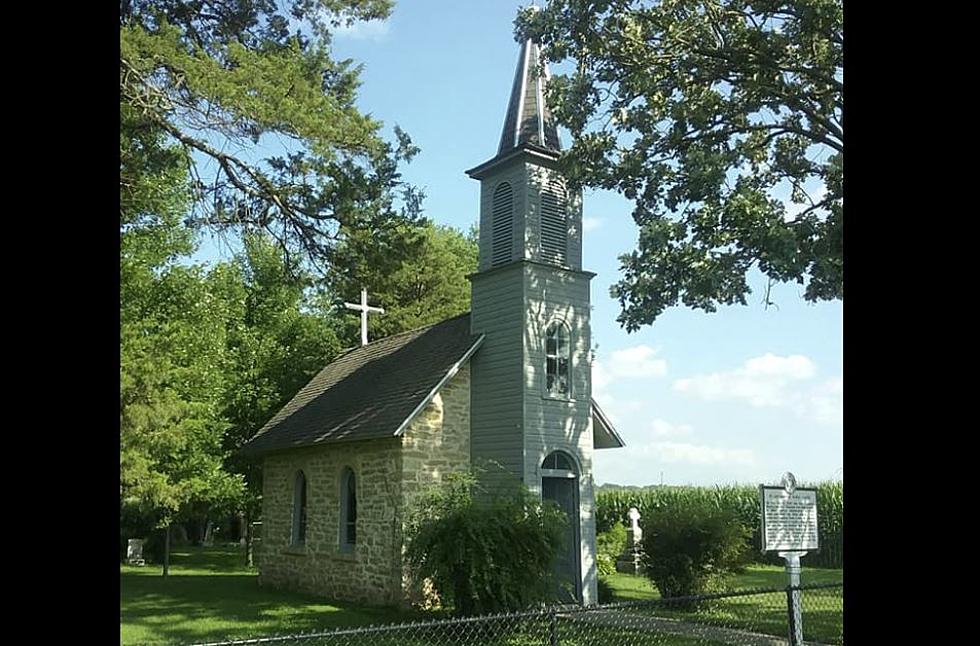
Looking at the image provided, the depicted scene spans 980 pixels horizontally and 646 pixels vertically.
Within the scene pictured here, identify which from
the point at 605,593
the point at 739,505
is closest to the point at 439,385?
the point at 605,593

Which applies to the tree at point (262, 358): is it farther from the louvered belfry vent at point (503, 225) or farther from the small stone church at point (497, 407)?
the louvered belfry vent at point (503, 225)

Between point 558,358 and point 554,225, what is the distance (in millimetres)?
2018

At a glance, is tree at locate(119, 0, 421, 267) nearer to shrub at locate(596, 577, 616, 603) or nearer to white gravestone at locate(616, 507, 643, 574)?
shrub at locate(596, 577, 616, 603)

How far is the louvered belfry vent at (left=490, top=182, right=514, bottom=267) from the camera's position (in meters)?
13.7

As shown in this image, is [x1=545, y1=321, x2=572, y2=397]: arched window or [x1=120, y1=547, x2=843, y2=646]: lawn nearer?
[x1=120, y1=547, x2=843, y2=646]: lawn

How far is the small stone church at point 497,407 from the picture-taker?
12656 mm

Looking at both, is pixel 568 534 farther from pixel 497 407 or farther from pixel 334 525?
pixel 334 525

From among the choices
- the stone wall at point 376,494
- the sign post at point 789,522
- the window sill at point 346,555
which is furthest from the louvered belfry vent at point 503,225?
the sign post at point 789,522

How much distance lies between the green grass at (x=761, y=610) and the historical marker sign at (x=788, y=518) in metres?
0.68

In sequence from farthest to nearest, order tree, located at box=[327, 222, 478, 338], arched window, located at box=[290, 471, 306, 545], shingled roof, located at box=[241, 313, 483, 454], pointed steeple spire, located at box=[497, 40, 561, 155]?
1. tree, located at box=[327, 222, 478, 338]
2. arched window, located at box=[290, 471, 306, 545]
3. pointed steeple spire, located at box=[497, 40, 561, 155]
4. shingled roof, located at box=[241, 313, 483, 454]

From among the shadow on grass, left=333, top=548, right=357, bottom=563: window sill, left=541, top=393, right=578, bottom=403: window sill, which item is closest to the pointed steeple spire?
left=541, top=393, right=578, bottom=403: window sill

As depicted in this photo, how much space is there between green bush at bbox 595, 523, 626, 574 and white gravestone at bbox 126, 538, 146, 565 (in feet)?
35.4
